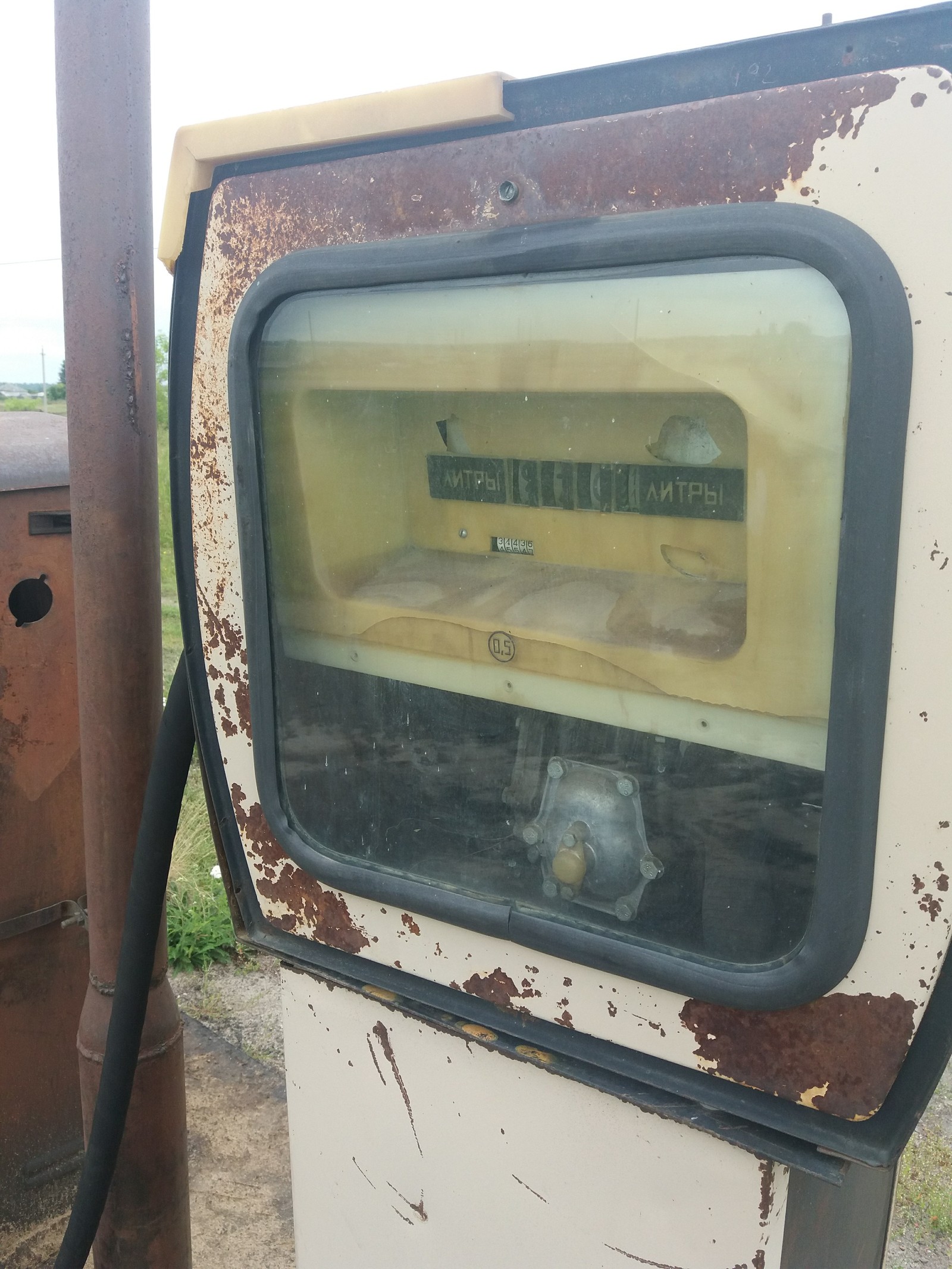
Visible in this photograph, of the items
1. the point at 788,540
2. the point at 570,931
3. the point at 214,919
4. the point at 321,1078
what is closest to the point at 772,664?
the point at 788,540

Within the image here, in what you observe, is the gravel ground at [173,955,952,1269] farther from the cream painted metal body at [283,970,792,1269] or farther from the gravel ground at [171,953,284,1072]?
the cream painted metal body at [283,970,792,1269]

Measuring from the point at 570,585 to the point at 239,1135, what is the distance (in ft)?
6.22

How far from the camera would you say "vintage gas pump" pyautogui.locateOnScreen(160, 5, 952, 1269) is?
78 centimetres

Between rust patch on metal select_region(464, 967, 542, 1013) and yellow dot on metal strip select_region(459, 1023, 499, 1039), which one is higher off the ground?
rust patch on metal select_region(464, 967, 542, 1013)

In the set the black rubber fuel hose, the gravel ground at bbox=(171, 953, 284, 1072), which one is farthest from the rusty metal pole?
the gravel ground at bbox=(171, 953, 284, 1072)

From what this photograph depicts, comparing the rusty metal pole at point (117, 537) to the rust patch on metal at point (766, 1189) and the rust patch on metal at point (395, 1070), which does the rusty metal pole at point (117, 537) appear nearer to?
the rust patch on metal at point (395, 1070)

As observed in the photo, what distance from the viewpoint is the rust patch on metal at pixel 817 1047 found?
86 centimetres

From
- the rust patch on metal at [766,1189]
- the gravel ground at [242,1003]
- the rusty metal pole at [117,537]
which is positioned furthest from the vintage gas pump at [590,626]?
the gravel ground at [242,1003]

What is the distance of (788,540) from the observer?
0.83 meters

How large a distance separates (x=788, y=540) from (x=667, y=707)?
0.19 metres

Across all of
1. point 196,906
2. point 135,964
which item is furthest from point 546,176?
point 196,906

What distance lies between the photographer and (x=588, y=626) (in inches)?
38.6

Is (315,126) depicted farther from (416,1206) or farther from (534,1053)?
(416,1206)

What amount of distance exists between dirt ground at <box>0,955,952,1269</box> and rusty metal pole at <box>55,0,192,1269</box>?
72 centimetres
